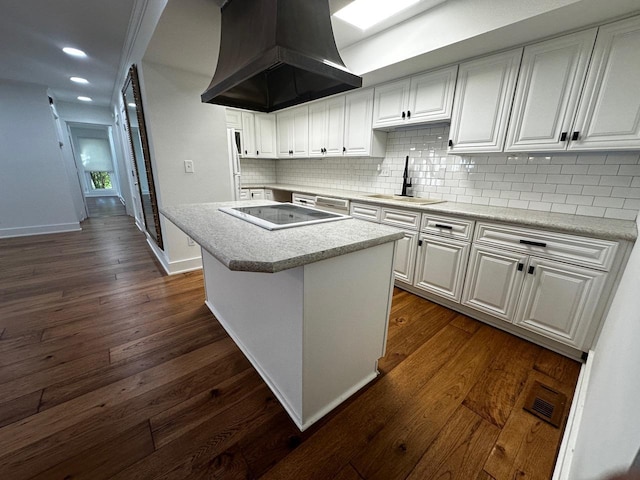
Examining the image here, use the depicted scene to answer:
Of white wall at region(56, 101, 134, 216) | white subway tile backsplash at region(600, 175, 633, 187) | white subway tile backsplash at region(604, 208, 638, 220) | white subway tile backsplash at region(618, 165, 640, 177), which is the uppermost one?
white wall at region(56, 101, 134, 216)

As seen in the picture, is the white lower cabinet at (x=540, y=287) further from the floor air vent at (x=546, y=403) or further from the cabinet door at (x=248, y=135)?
the cabinet door at (x=248, y=135)

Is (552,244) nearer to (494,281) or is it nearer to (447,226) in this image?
(494,281)

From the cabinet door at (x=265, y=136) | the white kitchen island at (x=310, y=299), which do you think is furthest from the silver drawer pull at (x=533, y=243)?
the cabinet door at (x=265, y=136)

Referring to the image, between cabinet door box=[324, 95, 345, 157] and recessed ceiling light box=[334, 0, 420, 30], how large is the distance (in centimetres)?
107

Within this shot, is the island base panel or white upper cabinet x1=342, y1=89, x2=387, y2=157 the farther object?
white upper cabinet x1=342, y1=89, x2=387, y2=157

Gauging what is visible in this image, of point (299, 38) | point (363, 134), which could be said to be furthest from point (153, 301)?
point (363, 134)

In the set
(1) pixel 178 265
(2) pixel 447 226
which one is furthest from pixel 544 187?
(1) pixel 178 265

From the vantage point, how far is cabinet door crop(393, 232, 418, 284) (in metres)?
2.43

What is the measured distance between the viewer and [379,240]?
1.19 meters

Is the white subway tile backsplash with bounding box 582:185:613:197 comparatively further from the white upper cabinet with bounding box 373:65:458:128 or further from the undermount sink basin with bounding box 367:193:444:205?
the white upper cabinet with bounding box 373:65:458:128

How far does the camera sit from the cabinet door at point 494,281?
1.88 meters

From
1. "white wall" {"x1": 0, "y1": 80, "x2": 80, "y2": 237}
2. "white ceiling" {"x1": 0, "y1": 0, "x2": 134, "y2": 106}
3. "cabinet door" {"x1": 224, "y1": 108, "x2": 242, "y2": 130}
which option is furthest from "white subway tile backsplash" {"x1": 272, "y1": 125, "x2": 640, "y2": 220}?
"white wall" {"x1": 0, "y1": 80, "x2": 80, "y2": 237}

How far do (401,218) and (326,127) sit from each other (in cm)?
189

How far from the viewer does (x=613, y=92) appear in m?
1.58
